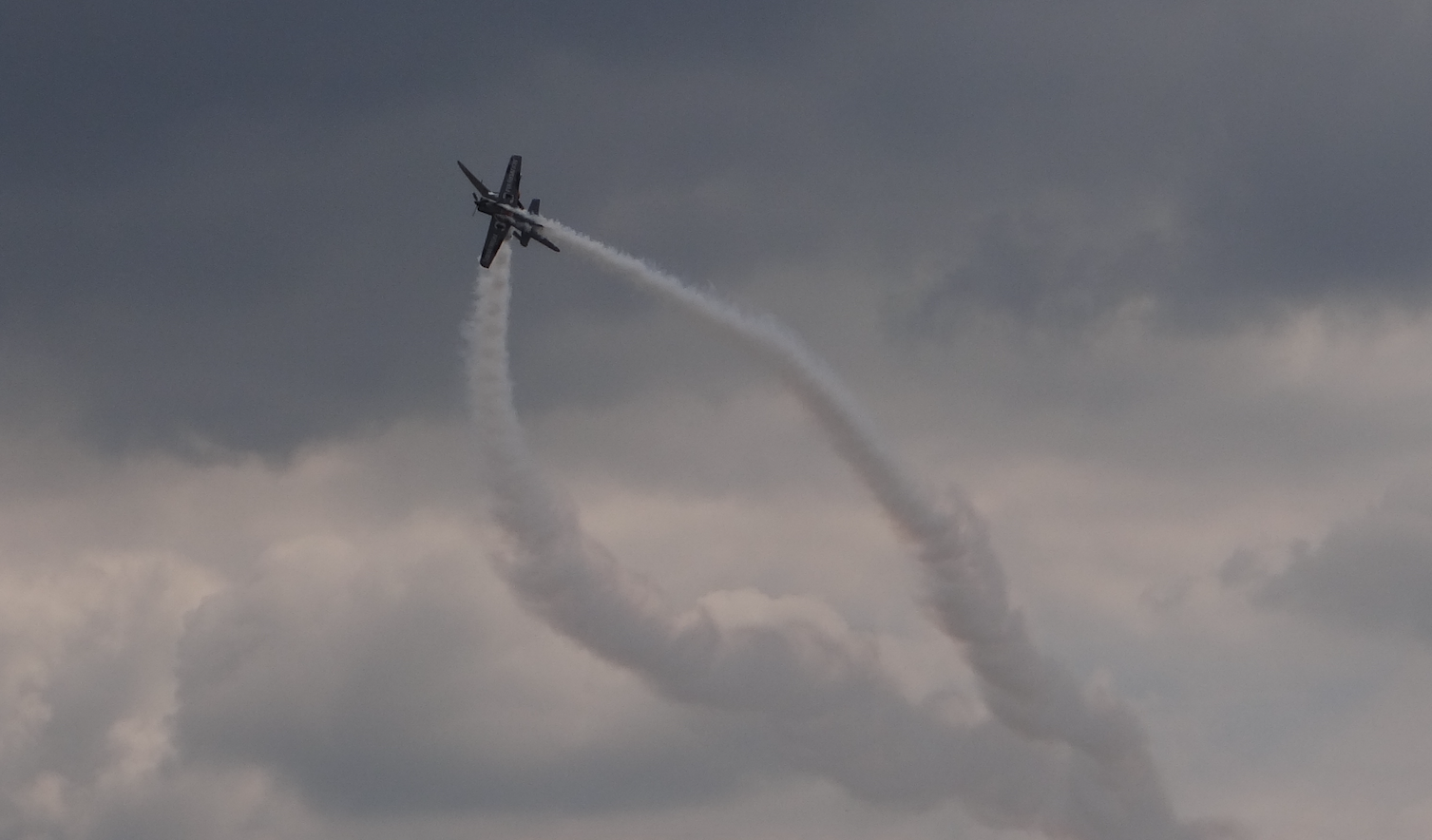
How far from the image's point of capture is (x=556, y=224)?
490ft

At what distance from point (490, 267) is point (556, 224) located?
4.09 m

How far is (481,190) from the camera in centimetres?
14975

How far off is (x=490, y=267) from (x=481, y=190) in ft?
12.8

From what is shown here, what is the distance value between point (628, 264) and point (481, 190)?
843cm

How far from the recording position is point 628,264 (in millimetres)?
148875

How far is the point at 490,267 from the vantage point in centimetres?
15000

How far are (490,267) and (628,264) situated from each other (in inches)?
282

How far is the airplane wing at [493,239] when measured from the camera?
150m

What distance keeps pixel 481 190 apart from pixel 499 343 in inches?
307

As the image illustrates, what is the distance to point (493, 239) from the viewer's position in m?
150

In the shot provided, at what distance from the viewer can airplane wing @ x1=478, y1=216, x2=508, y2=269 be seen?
149625mm

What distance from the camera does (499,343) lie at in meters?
150
